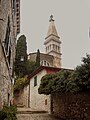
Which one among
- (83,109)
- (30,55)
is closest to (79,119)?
(83,109)

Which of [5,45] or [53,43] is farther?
[53,43]

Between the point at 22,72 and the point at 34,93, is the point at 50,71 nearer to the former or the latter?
the point at 34,93

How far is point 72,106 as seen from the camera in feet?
46.5

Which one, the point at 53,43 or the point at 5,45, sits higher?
the point at 53,43

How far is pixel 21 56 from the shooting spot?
3588 cm

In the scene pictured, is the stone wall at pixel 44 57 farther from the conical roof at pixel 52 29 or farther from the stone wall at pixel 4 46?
the stone wall at pixel 4 46

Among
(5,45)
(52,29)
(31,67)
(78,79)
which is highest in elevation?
(52,29)

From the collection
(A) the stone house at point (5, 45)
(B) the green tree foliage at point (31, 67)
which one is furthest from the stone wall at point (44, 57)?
(A) the stone house at point (5, 45)

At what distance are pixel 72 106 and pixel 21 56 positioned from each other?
2272 cm

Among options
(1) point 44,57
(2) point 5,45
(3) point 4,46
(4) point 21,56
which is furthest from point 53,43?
(3) point 4,46

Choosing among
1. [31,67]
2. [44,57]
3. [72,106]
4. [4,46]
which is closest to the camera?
[4,46]

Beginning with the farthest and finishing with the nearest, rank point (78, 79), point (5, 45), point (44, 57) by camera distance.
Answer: point (44, 57), point (78, 79), point (5, 45)

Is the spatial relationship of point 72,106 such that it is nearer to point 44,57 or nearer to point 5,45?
point 5,45

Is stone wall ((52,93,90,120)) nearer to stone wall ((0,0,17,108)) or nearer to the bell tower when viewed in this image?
stone wall ((0,0,17,108))
